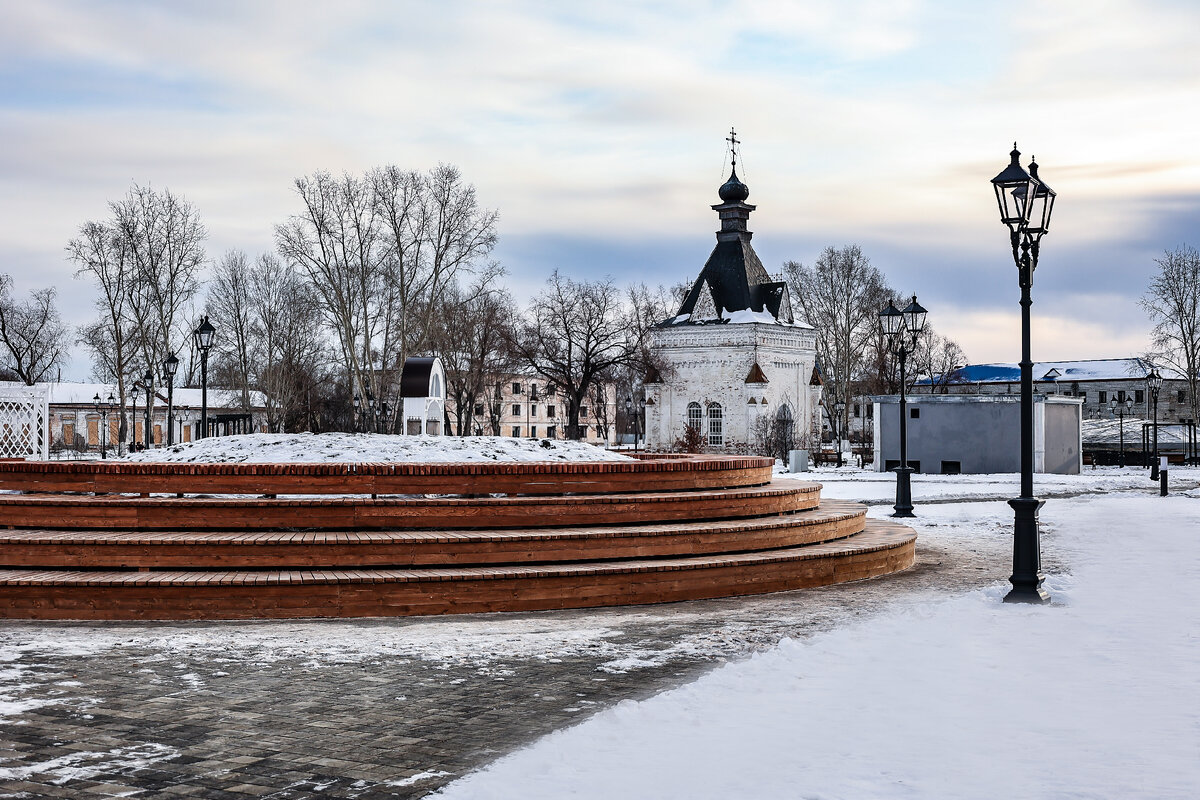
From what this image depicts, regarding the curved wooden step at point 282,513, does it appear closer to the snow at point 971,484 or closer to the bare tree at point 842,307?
the snow at point 971,484

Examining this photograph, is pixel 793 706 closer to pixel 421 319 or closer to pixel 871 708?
pixel 871 708

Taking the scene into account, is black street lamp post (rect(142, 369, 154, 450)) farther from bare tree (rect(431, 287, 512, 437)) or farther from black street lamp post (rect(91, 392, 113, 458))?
bare tree (rect(431, 287, 512, 437))

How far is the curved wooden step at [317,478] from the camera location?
11.5m

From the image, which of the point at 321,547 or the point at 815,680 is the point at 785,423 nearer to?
the point at 321,547

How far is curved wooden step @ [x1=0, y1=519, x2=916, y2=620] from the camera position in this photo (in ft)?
31.9

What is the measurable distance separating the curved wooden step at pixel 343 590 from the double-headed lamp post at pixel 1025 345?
307 cm

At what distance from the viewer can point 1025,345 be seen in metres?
11.2

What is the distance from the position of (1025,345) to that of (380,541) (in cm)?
678

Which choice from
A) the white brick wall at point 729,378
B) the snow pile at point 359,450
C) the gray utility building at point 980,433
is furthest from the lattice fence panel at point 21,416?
the white brick wall at point 729,378

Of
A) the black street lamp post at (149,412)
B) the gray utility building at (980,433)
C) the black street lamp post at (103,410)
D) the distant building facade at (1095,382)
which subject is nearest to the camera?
the gray utility building at (980,433)

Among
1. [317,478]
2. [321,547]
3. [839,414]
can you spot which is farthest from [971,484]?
[839,414]

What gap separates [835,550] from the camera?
499 inches

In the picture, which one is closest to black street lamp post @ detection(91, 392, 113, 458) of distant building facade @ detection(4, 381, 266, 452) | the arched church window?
distant building facade @ detection(4, 381, 266, 452)

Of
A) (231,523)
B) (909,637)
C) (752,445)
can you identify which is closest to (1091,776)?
(909,637)
